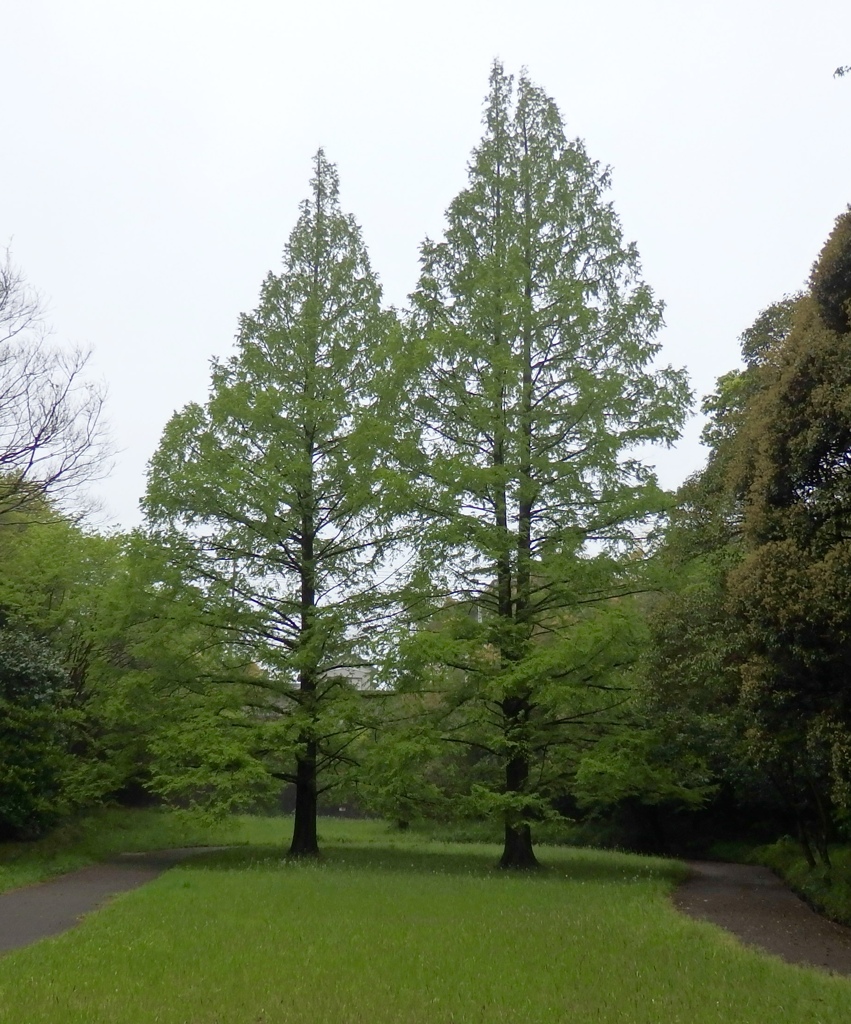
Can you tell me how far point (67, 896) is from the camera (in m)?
14.8

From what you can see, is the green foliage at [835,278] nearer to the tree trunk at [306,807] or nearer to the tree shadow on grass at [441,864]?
the tree shadow on grass at [441,864]

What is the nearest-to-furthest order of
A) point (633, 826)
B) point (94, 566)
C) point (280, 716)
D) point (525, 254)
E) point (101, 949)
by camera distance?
point (101, 949), point (525, 254), point (280, 716), point (94, 566), point (633, 826)

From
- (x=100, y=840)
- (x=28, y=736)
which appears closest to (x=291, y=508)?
(x=28, y=736)

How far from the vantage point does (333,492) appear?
20.9 m

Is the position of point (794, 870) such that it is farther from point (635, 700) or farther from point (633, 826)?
point (633, 826)

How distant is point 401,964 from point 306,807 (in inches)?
494

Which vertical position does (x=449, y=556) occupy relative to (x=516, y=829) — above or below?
above

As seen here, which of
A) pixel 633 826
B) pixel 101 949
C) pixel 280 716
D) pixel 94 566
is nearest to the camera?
pixel 101 949

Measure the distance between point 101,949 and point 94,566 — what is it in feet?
57.3

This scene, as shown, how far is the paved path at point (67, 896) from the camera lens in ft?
37.2

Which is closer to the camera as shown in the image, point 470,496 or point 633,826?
point 470,496

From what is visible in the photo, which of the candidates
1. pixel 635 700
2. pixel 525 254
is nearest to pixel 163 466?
pixel 525 254

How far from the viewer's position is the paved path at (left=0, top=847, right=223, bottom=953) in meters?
11.3

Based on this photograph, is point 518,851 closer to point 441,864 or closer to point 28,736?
point 441,864
